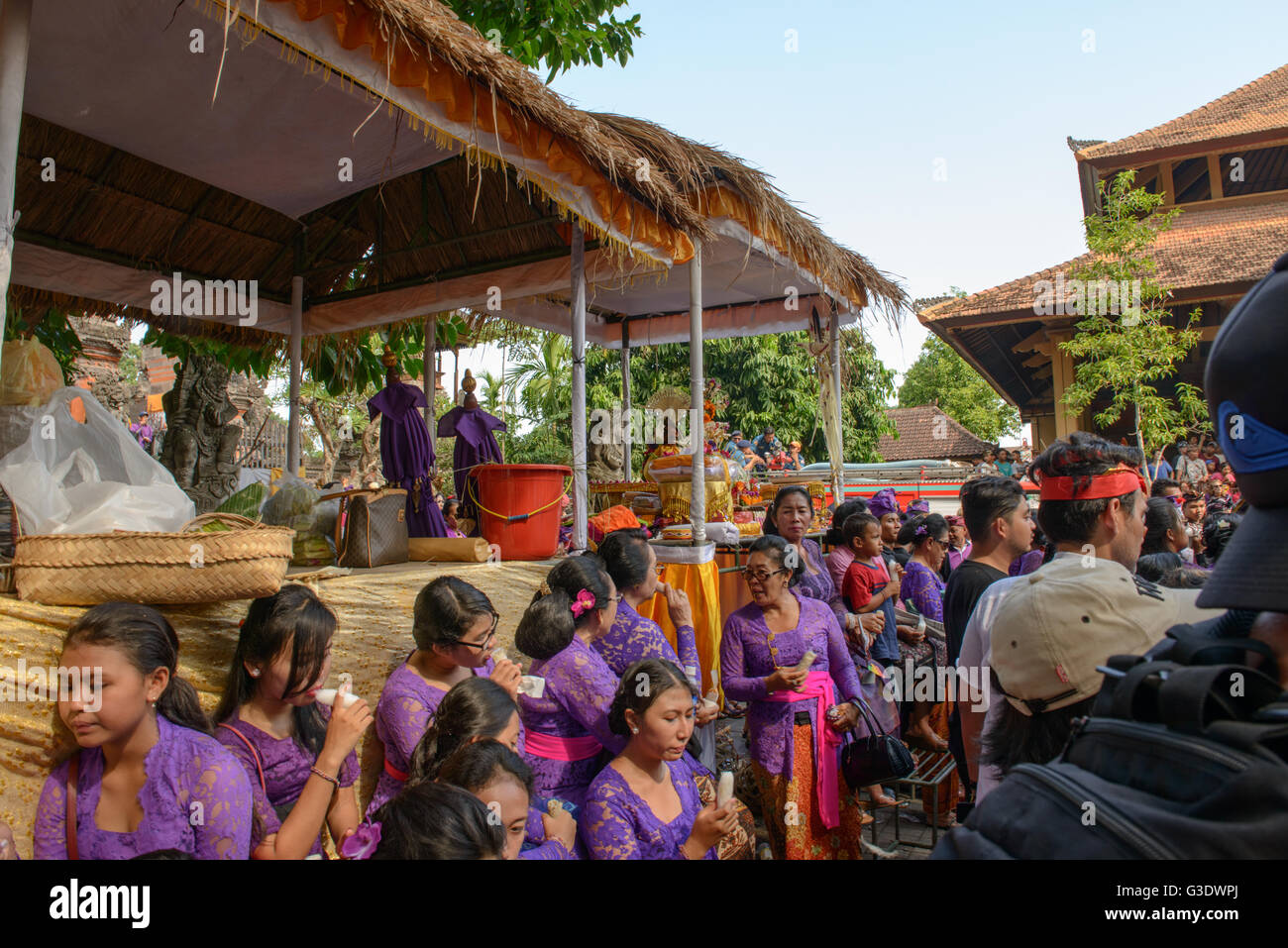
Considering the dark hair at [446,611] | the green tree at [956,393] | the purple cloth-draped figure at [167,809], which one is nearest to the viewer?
the purple cloth-draped figure at [167,809]

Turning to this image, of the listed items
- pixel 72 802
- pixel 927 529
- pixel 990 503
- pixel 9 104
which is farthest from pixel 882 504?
pixel 9 104

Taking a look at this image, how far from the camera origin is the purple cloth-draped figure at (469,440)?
5.24 m

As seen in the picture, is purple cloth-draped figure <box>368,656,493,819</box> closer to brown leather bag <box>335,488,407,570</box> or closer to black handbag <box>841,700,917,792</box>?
brown leather bag <box>335,488,407,570</box>

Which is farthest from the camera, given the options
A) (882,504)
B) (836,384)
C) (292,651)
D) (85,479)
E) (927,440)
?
(927,440)

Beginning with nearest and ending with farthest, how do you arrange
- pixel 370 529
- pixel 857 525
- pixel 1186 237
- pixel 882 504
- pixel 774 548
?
pixel 774 548 < pixel 370 529 < pixel 857 525 < pixel 882 504 < pixel 1186 237

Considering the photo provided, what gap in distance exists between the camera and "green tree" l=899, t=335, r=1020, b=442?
→ 3550cm

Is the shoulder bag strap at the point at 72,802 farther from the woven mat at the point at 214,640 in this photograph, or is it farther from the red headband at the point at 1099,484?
the red headband at the point at 1099,484

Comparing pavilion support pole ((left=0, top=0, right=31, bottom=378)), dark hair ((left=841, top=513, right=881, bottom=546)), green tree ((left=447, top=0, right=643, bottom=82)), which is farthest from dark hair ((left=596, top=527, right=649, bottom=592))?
green tree ((left=447, top=0, right=643, bottom=82))

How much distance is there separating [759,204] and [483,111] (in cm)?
290

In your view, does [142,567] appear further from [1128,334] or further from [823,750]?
[1128,334]

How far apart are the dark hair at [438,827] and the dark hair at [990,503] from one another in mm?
2406

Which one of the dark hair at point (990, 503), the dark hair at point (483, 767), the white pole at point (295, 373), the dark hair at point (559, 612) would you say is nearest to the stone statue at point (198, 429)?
the white pole at point (295, 373)

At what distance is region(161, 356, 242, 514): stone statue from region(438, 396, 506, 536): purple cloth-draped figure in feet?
15.4

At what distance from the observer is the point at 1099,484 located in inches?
92.4
